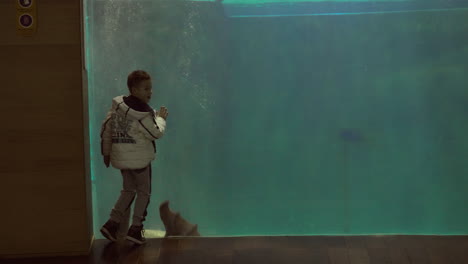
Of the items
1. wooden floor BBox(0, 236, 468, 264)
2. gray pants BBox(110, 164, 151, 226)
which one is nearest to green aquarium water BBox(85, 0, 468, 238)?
wooden floor BBox(0, 236, 468, 264)

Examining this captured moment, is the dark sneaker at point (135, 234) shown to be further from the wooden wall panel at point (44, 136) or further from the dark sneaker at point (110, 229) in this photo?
the wooden wall panel at point (44, 136)

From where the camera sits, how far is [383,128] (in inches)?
158

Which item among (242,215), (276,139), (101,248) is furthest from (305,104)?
(101,248)

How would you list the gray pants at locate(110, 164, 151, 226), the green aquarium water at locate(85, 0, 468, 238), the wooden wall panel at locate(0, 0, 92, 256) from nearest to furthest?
the wooden wall panel at locate(0, 0, 92, 256), the gray pants at locate(110, 164, 151, 226), the green aquarium water at locate(85, 0, 468, 238)

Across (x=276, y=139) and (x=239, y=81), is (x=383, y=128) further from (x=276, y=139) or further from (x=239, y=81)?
(x=239, y=81)

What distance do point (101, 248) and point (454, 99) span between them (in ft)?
8.91

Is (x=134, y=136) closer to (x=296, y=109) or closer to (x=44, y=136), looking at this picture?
(x=44, y=136)

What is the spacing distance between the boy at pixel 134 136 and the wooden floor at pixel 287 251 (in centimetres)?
17

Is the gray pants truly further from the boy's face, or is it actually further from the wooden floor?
the boy's face

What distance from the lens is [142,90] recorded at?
3.55 meters

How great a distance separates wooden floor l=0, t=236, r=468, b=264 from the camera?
3454 millimetres

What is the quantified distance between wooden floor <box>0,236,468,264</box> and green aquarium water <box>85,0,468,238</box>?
0.28m

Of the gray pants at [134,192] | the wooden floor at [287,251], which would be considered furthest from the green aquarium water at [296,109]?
the gray pants at [134,192]

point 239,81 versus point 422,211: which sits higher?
point 239,81
